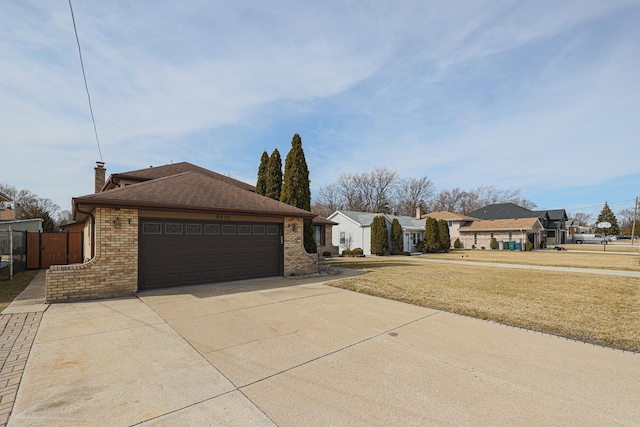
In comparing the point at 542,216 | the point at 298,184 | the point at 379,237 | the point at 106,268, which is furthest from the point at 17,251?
the point at 542,216

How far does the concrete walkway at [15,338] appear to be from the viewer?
3089mm

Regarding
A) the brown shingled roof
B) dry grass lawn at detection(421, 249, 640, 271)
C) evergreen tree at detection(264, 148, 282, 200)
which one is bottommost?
dry grass lawn at detection(421, 249, 640, 271)

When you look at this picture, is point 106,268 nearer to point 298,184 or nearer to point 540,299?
point 298,184

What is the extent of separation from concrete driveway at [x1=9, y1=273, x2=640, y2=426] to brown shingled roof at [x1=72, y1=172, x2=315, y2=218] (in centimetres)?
282

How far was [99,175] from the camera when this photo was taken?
1967 cm

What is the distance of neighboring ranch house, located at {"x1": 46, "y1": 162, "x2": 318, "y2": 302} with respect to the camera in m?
7.46

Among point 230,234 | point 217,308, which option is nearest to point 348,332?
point 217,308

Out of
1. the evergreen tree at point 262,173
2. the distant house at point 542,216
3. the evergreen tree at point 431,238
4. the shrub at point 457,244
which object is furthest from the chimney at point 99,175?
the distant house at point 542,216

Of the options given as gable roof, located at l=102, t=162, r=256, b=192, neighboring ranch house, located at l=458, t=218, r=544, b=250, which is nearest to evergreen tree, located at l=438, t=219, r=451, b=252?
neighboring ranch house, located at l=458, t=218, r=544, b=250

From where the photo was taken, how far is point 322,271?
12414 millimetres

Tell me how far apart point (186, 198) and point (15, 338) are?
5.02m

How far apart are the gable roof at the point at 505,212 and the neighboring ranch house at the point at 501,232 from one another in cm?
287

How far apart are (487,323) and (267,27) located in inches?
389

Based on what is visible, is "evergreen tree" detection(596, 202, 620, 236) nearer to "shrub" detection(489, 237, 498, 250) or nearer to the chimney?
"shrub" detection(489, 237, 498, 250)
